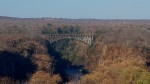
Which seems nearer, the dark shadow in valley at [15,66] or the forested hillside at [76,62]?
the forested hillside at [76,62]

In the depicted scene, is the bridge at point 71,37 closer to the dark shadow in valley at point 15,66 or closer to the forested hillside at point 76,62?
the forested hillside at point 76,62

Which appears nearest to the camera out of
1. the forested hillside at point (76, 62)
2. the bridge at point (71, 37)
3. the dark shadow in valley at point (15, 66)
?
the forested hillside at point (76, 62)

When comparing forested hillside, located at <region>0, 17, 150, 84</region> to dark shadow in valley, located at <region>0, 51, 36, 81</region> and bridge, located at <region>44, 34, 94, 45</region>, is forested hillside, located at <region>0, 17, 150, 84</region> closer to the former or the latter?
dark shadow in valley, located at <region>0, 51, 36, 81</region>

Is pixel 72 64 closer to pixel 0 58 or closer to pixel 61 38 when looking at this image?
pixel 61 38

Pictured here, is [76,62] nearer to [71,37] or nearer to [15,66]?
[71,37]

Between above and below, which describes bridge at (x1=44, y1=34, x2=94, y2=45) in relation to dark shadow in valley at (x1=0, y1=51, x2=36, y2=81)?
below

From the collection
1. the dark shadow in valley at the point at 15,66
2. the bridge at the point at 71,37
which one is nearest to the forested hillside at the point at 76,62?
the dark shadow in valley at the point at 15,66

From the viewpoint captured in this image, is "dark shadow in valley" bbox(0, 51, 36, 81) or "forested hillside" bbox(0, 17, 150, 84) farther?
"dark shadow in valley" bbox(0, 51, 36, 81)

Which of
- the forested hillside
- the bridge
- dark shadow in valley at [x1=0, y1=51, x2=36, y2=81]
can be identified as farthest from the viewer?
the bridge

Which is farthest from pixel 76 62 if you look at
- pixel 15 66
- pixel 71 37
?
pixel 15 66

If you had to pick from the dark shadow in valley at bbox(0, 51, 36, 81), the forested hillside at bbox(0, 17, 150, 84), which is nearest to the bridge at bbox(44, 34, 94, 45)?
the forested hillside at bbox(0, 17, 150, 84)

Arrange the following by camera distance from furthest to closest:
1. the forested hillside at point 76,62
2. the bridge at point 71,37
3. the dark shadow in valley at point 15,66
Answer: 1. the bridge at point 71,37
2. the dark shadow in valley at point 15,66
3. the forested hillside at point 76,62
